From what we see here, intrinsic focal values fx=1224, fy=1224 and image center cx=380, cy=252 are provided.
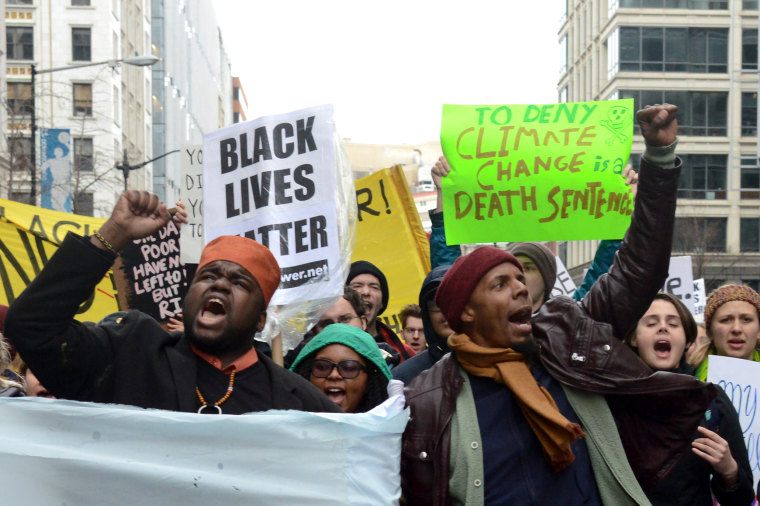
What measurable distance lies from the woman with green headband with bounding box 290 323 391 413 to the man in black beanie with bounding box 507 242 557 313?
1.21 m

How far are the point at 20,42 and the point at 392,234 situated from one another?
48.7 meters

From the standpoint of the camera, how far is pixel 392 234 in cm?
→ 853

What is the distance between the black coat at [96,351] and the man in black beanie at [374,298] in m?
2.85

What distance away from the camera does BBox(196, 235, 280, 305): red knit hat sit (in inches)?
146

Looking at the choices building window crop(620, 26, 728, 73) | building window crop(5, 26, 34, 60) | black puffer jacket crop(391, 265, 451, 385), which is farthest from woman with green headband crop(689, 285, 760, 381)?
building window crop(5, 26, 34, 60)

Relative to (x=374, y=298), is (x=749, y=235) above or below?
above

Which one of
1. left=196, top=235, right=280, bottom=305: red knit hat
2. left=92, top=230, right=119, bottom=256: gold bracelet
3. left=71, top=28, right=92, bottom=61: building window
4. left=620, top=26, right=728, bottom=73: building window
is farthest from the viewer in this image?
left=71, top=28, right=92, bottom=61: building window

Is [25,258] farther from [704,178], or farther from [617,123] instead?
[704,178]

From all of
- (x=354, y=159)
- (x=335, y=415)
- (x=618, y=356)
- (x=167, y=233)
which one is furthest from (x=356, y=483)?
(x=354, y=159)

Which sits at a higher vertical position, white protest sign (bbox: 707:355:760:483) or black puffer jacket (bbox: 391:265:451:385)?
black puffer jacket (bbox: 391:265:451:385)

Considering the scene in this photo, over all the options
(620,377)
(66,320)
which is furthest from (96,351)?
(620,377)

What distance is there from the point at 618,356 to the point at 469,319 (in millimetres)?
469

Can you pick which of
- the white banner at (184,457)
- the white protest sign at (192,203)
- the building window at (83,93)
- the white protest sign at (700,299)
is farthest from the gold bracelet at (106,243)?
the building window at (83,93)

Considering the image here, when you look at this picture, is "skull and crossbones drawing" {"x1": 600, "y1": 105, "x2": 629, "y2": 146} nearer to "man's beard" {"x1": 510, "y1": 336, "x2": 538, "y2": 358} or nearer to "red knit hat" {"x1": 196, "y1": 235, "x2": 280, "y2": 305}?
"man's beard" {"x1": 510, "y1": 336, "x2": 538, "y2": 358}
